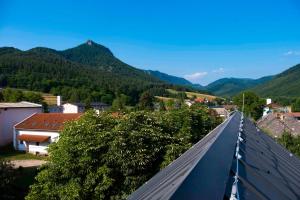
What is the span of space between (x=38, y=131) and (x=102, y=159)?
26823 millimetres

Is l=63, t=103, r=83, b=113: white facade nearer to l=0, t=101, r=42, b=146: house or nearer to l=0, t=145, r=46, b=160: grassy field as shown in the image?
l=0, t=101, r=42, b=146: house

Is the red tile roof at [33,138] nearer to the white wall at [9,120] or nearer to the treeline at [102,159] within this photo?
the white wall at [9,120]

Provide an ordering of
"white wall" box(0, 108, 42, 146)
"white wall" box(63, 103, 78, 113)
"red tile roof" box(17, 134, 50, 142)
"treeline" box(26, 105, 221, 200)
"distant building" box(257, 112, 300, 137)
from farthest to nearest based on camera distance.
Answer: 1. "white wall" box(63, 103, 78, 113)
2. "white wall" box(0, 108, 42, 146)
3. "red tile roof" box(17, 134, 50, 142)
4. "distant building" box(257, 112, 300, 137)
5. "treeline" box(26, 105, 221, 200)

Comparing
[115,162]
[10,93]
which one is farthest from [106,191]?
[10,93]

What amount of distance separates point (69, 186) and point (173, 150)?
472 centimetres

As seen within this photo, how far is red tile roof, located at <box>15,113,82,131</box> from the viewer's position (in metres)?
38.4

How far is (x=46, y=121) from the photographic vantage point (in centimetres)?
3988

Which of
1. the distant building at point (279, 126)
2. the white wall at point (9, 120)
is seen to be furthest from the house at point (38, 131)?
the distant building at point (279, 126)

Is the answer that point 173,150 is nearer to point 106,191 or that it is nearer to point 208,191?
point 106,191

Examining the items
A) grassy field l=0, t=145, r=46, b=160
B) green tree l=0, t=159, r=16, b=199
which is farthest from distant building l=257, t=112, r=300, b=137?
green tree l=0, t=159, r=16, b=199

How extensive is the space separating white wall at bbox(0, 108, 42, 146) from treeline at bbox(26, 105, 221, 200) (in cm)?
2847

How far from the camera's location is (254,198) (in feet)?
8.13

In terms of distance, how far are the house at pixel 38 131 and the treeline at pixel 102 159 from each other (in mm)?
22141

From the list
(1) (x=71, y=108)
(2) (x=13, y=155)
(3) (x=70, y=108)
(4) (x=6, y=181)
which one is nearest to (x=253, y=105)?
(1) (x=71, y=108)
